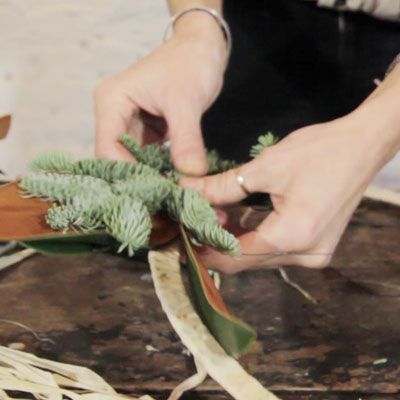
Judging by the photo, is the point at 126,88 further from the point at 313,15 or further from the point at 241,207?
the point at 313,15

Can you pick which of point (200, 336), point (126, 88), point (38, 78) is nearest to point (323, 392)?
point (200, 336)

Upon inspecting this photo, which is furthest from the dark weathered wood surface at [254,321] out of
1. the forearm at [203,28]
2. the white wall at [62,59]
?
the white wall at [62,59]

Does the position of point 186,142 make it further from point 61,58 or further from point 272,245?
point 61,58

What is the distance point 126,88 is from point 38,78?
0.70 m

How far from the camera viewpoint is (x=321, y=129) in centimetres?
52

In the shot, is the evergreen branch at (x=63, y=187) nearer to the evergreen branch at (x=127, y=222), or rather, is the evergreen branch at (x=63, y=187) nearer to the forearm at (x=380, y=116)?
the evergreen branch at (x=127, y=222)

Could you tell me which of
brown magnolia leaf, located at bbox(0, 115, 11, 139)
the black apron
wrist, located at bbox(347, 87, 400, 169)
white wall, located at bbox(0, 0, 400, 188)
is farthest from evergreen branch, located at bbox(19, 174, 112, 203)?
white wall, located at bbox(0, 0, 400, 188)

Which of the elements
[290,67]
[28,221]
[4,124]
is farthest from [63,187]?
[290,67]

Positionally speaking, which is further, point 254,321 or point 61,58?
point 61,58

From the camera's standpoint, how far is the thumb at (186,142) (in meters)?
0.53

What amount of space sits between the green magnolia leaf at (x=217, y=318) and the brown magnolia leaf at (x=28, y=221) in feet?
0.20

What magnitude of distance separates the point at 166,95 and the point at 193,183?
6.1 inches

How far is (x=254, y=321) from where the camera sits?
0.48 m

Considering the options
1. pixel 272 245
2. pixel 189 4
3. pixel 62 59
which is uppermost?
pixel 189 4
